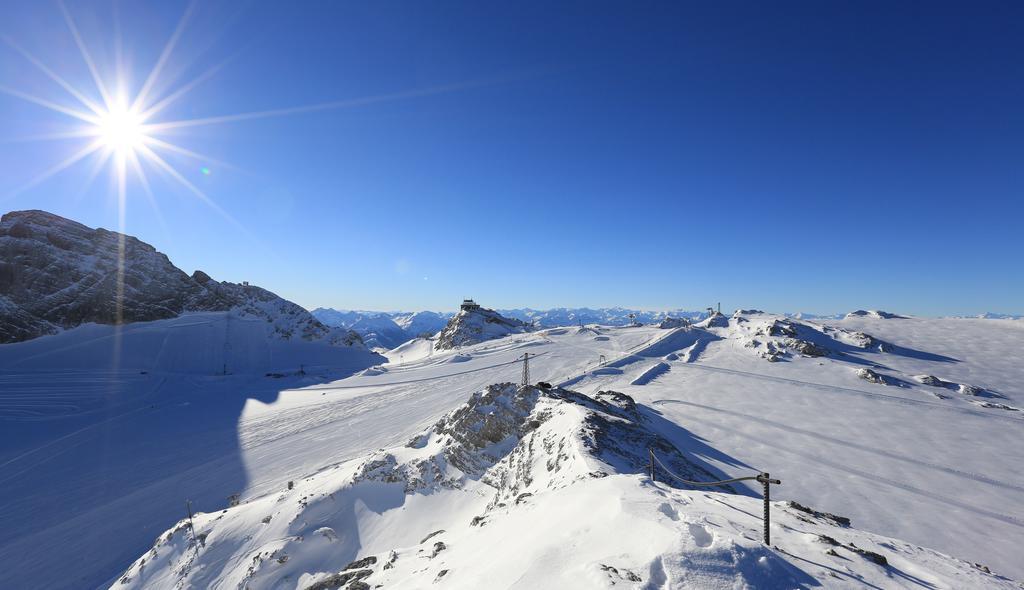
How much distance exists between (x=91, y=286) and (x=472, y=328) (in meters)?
75.8

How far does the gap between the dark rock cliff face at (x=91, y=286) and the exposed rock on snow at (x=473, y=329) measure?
33.7 metres

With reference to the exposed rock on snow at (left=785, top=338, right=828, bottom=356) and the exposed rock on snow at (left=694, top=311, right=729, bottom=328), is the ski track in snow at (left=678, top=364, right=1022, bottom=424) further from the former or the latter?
the exposed rock on snow at (left=694, top=311, right=729, bottom=328)

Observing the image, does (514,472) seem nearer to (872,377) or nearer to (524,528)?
(524,528)

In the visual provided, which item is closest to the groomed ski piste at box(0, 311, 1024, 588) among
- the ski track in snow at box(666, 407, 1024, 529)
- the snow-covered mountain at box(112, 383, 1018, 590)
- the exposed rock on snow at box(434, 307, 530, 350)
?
the snow-covered mountain at box(112, 383, 1018, 590)

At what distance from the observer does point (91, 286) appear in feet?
209

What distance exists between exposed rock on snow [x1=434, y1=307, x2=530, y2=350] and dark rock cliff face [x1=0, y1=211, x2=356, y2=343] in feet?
110

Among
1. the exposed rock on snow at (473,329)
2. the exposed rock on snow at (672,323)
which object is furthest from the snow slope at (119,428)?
the exposed rock on snow at (672,323)

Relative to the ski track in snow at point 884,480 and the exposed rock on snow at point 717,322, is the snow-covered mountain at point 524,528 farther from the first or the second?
the exposed rock on snow at point 717,322

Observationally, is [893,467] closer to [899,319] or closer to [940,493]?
[940,493]

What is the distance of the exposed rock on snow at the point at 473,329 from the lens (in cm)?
10044

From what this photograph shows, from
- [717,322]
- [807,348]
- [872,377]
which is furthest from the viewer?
[717,322]

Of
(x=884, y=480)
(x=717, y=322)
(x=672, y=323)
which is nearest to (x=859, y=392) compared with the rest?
(x=884, y=480)

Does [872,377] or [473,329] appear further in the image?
[473,329]

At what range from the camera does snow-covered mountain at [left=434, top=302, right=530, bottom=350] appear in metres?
101
